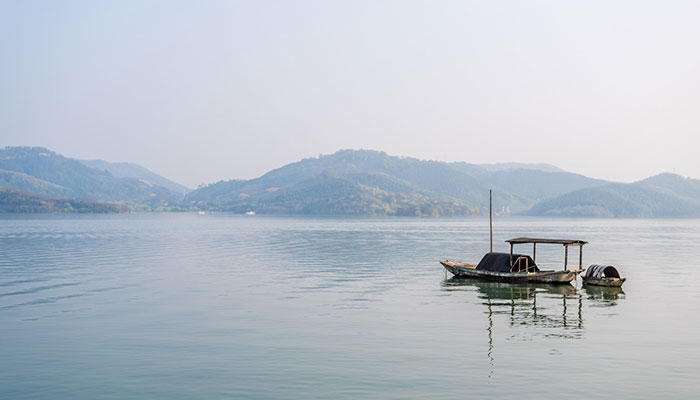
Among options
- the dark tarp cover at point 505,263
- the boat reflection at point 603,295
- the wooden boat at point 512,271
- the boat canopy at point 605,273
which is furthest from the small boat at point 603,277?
the dark tarp cover at point 505,263

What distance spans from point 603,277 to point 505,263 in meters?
9.82

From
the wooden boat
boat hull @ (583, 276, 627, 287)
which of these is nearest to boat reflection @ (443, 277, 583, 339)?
the wooden boat

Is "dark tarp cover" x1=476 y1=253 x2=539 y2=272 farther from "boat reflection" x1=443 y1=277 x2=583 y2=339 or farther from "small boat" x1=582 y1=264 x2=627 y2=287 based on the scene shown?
"small boat" x1=582 y1=264 x2=627 y2=287

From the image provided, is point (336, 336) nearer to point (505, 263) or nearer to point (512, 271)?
point (512, 271)

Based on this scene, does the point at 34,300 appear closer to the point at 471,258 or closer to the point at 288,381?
the point at 288,381

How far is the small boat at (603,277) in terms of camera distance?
203ft

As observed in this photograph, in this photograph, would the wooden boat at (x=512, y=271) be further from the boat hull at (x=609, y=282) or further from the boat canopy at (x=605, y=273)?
the boat hull at (x=609, y=282)

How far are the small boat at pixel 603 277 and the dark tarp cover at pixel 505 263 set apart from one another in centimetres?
545

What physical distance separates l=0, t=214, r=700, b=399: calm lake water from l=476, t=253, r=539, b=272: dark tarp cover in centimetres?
304

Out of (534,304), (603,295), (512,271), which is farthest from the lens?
(512,271)

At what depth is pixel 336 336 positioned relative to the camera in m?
36.8

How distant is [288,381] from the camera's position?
88.7ft

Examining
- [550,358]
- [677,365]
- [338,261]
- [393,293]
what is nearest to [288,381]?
[550,358]

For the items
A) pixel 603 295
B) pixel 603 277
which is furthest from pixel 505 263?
pixel 603 295
